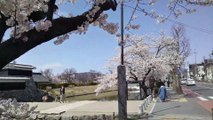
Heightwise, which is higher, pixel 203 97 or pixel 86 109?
pixel 203 97

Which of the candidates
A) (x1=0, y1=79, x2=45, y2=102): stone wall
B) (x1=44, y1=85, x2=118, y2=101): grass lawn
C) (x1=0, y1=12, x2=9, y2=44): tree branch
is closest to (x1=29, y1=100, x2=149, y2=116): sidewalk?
(x1=0, y1=79, x2=45, y2=102): stone wall

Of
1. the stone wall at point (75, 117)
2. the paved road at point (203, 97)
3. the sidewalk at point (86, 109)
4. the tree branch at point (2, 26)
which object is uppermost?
the tree branch at point (2, 26)

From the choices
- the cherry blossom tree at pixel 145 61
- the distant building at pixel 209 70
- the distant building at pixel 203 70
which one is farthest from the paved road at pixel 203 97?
the distant building at pixel 209 70

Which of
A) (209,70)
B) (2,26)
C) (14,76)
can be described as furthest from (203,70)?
(2,26)

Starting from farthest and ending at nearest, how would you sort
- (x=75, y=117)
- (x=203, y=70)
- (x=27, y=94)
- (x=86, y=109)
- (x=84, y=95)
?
1. (x=203, y=70)
2. (x=84, y=95)
3. (x=27, y=94)
4. (x=86, y=109)
5. (x=75, y=117)

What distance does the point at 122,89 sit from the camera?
50.1ft

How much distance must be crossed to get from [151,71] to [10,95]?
1444 centimetres

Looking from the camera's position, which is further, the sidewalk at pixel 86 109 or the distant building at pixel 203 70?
the distant building at pixel 203 70

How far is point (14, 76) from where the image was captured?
159 ft

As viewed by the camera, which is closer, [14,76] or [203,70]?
[14,76]

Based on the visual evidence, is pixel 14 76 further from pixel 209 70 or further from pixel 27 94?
pixel 209 70

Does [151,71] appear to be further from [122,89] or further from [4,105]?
[4,105]

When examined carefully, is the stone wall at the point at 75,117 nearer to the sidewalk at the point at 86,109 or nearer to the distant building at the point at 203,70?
the sidewalk at the point at 86,109

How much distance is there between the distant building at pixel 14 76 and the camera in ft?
147
